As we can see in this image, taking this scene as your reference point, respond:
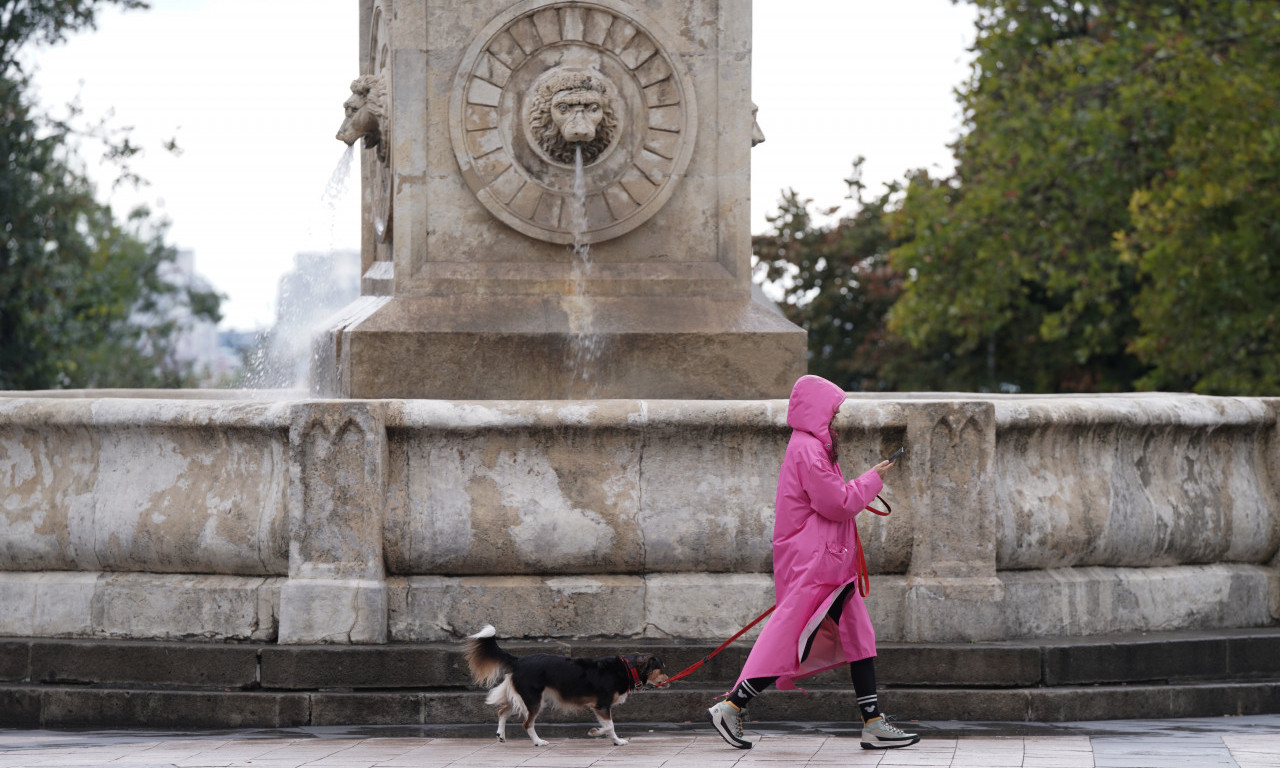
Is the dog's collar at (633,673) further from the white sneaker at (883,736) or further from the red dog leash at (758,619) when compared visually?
the white sneaker at (883,736)

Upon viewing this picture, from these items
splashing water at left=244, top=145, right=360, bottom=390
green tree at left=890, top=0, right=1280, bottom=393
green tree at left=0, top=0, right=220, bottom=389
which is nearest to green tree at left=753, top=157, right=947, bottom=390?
green tree at left=890, top=0, right=1280, bottom=393

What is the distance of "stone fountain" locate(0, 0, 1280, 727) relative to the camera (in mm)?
7719

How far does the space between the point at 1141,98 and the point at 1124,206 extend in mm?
1790

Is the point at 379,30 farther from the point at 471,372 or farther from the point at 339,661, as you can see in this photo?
the point at 339,661

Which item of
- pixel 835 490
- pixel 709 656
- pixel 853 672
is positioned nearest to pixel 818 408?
pixel 835 490

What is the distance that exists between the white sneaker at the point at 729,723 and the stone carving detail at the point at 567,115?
324 cm

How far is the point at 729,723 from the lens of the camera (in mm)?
6898

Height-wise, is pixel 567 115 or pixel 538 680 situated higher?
pixel 567 115

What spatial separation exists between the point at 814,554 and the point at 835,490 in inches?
10.9

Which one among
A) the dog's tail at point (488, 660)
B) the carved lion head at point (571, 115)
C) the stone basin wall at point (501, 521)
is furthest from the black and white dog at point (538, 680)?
the carved lion head at point (571, 115)

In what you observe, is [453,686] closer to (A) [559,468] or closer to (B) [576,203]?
(A) [559,468]

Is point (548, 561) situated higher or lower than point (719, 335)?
lower

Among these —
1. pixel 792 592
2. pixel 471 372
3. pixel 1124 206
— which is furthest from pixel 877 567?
pixel 1124 206

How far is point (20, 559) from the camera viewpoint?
830 centimetres
